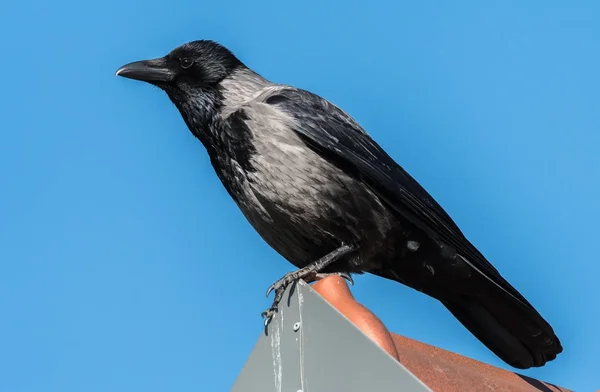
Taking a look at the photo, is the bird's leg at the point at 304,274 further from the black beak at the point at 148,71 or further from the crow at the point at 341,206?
the black beak at the point at 148,71

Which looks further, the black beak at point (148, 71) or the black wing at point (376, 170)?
the black beak at point (148, 71)

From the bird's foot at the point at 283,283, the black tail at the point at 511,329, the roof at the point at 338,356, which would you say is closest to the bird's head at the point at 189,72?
the bird's foot at the point at 283,283

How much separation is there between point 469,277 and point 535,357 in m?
0.52

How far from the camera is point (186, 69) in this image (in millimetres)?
5242

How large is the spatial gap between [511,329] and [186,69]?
88.4 inches

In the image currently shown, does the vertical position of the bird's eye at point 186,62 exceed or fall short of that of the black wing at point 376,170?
it exceeds it

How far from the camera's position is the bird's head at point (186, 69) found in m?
5.19

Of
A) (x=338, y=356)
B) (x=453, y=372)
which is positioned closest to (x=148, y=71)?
(x=453, y=372)

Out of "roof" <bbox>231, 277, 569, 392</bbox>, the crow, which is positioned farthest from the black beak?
"roof" <bbox>231, 277, 569, 392</bbox>

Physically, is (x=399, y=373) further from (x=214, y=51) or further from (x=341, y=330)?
(x=214, y=51)

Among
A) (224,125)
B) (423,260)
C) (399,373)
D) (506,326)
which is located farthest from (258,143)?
(399,373)

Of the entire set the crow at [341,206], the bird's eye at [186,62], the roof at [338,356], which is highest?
the bird's eye at [186,62]

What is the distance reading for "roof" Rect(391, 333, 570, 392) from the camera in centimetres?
316

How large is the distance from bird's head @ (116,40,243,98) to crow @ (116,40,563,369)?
80 millimetres
